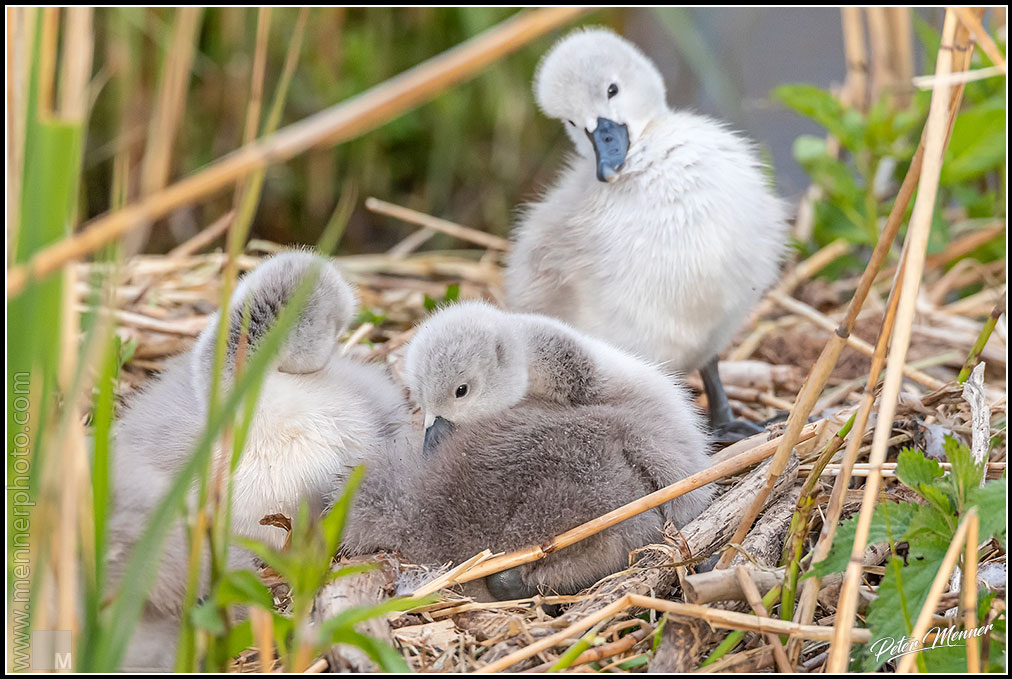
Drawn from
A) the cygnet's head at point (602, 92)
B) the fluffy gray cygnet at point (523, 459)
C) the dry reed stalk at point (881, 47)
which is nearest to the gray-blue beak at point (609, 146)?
the cygnet's head at point (602, 92)

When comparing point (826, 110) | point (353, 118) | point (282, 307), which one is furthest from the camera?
point (826, 110)

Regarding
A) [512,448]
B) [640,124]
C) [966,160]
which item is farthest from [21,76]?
[966,160]

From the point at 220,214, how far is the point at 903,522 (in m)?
3.04

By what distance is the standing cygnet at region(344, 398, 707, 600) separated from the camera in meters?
1.61

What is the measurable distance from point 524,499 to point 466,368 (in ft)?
0.95

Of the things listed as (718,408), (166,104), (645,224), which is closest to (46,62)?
(166,104)

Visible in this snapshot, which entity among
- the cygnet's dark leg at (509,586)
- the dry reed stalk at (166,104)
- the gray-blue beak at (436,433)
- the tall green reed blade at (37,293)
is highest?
the dry reed stalk at (166,104)

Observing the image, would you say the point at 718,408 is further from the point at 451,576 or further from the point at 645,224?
the point at 451,576

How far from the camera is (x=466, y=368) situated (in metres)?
1.80

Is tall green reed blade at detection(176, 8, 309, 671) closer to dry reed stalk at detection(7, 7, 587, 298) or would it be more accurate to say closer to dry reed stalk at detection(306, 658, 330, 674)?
dry reed stalk at detection(7, 7, 587, 298)

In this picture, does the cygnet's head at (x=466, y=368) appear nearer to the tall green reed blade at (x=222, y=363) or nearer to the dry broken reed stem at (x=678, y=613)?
the dry broken reed stem at (x=678, y=613)

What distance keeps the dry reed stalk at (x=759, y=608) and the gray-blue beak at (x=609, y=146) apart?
0.98 m

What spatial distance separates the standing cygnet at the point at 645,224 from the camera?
6.97 ft

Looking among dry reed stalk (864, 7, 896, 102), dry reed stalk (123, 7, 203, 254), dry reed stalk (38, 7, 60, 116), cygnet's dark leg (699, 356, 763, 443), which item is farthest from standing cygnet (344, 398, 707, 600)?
dry reed stalk (864, 7, 896, 102)
